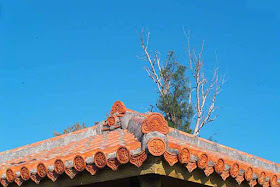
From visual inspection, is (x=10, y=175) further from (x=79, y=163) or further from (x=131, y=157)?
(x=131, y=157)

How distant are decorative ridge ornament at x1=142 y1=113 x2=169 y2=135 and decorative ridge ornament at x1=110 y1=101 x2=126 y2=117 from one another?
229 centimetres

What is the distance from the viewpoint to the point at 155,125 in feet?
12.6

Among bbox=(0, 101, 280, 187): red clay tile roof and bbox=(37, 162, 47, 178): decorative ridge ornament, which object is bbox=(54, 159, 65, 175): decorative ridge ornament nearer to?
bbox=(0, 101, 280, 187): red clay tile roof

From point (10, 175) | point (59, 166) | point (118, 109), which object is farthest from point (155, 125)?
point (118, 109)

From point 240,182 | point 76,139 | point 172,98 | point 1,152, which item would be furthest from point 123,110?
point 172,98

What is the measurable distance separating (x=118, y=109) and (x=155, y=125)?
245 centimetres

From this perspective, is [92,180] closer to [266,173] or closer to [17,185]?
[17,185]

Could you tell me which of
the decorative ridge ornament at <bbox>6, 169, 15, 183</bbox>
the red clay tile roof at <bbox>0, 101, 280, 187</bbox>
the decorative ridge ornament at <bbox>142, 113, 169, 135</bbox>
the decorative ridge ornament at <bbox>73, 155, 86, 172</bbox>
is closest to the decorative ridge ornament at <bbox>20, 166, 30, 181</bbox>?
the red clay tile roof at <bbox>0, 101, 280, 187</bbox>

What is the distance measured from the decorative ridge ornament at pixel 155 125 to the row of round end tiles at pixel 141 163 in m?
0.13

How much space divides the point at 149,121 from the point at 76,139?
3.18m

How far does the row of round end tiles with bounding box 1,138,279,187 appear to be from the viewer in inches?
151

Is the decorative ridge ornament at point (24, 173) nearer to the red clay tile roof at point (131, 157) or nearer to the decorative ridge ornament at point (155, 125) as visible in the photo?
the red clay tile roof at point (131, 157)

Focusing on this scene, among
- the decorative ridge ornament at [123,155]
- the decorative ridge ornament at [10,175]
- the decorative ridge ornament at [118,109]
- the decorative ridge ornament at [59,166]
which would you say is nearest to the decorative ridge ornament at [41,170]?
the decorative ridge ornament at [59,166]

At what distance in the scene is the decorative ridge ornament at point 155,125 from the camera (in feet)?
12.6
